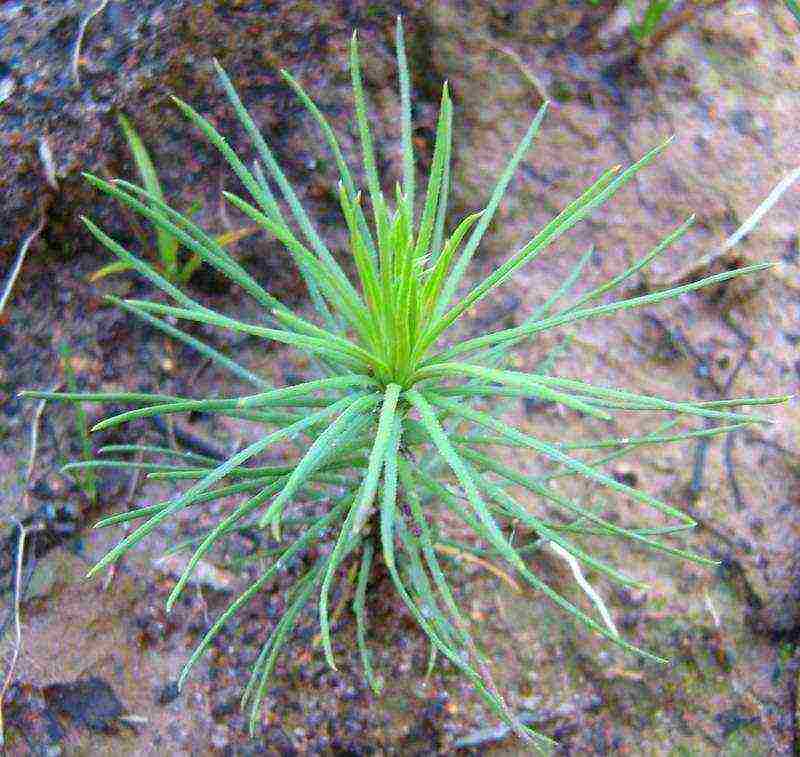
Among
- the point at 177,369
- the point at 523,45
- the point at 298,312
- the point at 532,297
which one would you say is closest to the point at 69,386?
the point at 177,369

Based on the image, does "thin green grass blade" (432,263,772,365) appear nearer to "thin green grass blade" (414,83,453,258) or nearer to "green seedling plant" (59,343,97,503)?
"thin green grass blade" (414,83,453,258)

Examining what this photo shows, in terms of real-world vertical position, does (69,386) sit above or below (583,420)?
above

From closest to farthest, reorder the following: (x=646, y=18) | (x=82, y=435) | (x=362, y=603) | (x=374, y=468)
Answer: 1. (x=374, y=468)
2. (x=362, y=603)
3. (x=82, y=435)
4. (x=646, y=18)

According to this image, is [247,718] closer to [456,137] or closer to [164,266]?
[164,266]

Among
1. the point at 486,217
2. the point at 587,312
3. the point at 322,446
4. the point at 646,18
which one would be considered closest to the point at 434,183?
the point at 486,217

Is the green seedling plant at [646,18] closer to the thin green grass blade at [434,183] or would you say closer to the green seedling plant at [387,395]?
the green seedling plant at [387,395]

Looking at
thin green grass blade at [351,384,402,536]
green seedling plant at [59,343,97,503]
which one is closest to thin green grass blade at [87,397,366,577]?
thin green grass blade at [351,384,402,536]

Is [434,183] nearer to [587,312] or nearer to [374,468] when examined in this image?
[587,312]

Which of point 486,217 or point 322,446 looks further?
point 486,217

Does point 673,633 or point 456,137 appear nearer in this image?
point 673,633
